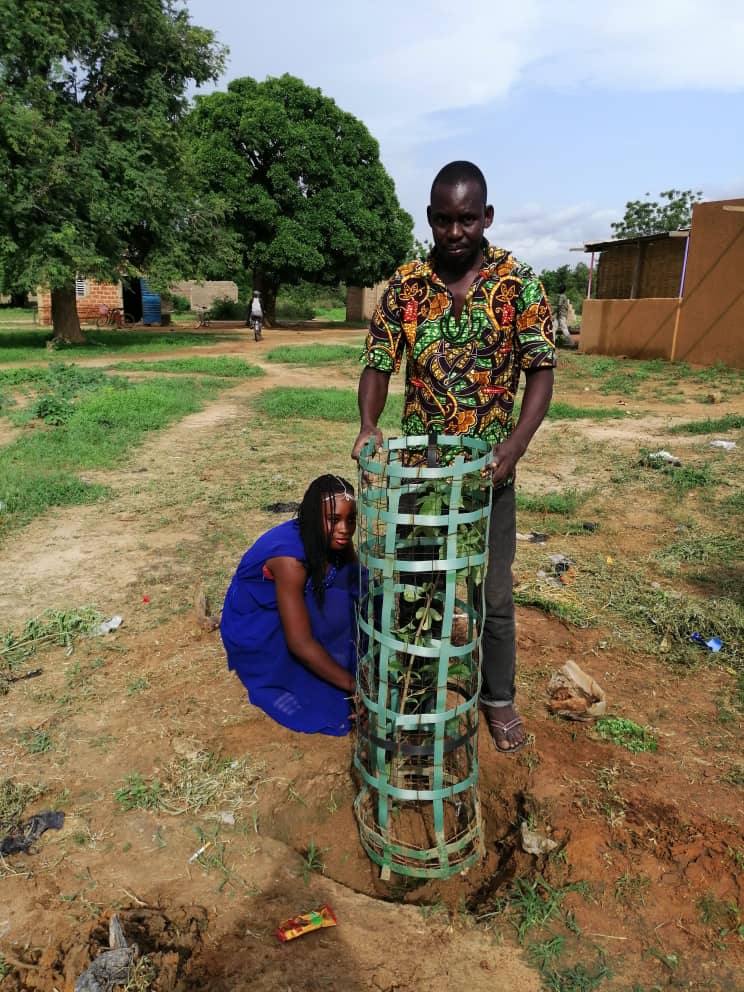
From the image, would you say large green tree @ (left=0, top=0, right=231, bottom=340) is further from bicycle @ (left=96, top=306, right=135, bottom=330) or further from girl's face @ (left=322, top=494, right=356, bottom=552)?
girl's face @ (left=322, top=494, right=356, bottom=552)

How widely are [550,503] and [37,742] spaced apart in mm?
3977

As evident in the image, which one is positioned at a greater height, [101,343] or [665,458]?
[101,343]

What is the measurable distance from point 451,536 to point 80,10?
17.3 m

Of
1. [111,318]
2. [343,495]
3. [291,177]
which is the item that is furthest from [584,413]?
[111,318]

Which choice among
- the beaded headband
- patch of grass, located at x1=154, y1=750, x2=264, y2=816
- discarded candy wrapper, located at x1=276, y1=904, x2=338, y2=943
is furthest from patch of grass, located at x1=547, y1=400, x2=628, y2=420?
discarded candy wrapper, located at x1=276, y1=904, x2=338, y2=943

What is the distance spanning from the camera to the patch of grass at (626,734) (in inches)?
106

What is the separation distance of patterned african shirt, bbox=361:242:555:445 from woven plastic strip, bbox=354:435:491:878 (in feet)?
0.53

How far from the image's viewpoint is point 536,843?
2229 millimetres

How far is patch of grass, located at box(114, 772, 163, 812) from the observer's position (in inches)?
93.7

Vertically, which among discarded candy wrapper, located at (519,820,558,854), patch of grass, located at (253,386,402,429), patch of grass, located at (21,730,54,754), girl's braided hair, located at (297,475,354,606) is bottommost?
patch of grass, located at (21,730,54,754)

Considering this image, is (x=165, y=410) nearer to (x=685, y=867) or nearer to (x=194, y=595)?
(x=194, y=595)

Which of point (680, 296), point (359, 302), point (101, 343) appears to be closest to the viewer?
point (680, 296)

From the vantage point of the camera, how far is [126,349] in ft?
57.7

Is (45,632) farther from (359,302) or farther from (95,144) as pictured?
(359,302)
